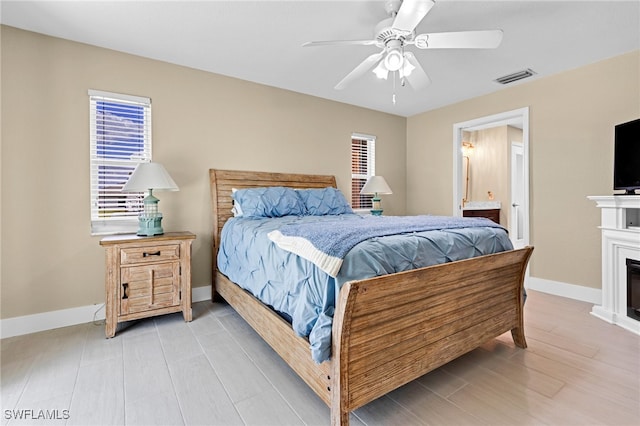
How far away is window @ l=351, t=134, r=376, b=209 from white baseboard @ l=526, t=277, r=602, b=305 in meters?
2.40

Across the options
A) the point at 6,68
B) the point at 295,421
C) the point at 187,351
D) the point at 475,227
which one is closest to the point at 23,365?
the point at 187,351

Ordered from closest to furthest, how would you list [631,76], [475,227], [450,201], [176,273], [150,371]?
[150,371] → [475,227] → [176,273] → [631,76] → [450,201]

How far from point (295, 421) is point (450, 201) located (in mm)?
3998

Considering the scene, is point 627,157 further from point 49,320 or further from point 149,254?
point 49,320

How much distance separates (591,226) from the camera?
3211mm

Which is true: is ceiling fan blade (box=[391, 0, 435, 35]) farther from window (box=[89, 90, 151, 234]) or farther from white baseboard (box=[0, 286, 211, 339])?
white baseboard (box=[0, 286, 211, 339])

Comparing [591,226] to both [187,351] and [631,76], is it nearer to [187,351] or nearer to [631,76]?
Result: [631,76]

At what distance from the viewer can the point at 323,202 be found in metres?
3.53

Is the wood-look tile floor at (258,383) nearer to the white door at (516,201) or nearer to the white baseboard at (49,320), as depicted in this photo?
the white baseboard at (49,320)

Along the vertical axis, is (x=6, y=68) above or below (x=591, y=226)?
above

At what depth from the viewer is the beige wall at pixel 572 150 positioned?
3.05 metres

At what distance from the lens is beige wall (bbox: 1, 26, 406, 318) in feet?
8.09

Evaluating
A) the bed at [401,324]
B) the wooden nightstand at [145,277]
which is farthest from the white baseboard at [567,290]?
the wooden nightstand at [145,277]

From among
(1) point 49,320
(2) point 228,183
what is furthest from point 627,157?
(1) point 49,320
